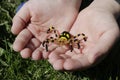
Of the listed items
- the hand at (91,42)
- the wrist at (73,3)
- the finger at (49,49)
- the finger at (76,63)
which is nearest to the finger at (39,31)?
the finger at (49,49)

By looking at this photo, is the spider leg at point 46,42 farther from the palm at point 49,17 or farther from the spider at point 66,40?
the palm at point 49,17

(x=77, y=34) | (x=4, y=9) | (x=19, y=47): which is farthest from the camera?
(x=4, y=9)

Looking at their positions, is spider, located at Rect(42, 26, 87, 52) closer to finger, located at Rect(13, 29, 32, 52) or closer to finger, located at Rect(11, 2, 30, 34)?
finger, located at Rect(13, 29, 32, 52)

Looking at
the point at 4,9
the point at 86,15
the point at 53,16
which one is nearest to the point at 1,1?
the point at 4,9

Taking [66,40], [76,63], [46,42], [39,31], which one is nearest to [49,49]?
[46,42]

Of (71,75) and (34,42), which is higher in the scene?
(34,42)

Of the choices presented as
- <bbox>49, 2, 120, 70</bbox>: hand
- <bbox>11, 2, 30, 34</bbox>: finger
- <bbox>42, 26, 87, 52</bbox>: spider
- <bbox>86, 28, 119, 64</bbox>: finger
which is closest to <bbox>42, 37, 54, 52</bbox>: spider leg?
<bbox>42, 26, 87, 52</bbox>: spider

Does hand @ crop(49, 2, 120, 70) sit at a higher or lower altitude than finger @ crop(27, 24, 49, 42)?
higher

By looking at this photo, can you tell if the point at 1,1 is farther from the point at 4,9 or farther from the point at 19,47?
the point at 19,47
